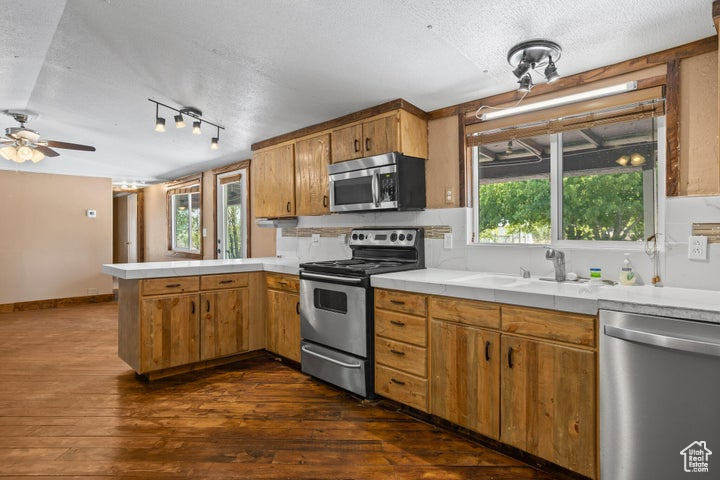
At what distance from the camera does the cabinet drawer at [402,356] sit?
239 cm

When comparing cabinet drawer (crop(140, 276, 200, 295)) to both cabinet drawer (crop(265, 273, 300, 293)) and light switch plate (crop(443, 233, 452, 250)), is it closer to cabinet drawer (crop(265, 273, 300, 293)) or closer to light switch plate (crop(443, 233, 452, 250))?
cabinet drawer (crop(265, 273, 300, 293))

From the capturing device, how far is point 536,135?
2.61 meters

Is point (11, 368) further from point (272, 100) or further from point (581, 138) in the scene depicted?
point (581, 138)

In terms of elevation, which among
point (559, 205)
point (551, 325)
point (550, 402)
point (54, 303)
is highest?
point (559, 205)

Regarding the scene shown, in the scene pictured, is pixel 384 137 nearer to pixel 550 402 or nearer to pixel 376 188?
pixel 376 188

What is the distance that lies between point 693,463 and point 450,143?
91.2 inches

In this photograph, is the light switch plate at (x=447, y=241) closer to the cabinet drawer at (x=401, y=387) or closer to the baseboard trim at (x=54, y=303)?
the cabinet drawer at (x=401, y=387)

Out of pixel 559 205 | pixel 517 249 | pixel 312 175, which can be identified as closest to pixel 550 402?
pixel 517 249

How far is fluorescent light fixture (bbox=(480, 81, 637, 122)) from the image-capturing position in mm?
2225

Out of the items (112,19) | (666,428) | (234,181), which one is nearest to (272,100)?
(112,19)

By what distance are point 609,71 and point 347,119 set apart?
6.23 ft

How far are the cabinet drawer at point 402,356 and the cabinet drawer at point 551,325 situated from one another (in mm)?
597

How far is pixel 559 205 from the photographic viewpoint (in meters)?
2.62

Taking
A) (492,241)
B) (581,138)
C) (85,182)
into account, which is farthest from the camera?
(85,182)
